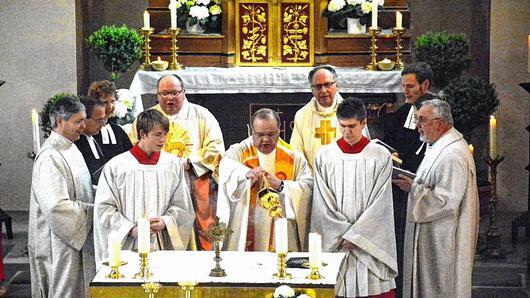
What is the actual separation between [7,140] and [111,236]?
6.17 m

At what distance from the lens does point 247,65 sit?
12820mm

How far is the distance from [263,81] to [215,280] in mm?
4694

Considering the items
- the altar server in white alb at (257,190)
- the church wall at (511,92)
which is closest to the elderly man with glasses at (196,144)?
the altar server in white alb at (257,190)

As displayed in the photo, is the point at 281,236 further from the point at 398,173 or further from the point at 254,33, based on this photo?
the point at 254,33

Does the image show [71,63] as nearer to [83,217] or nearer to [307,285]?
[83,217]

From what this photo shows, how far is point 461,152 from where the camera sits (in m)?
9.38

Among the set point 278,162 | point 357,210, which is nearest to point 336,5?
point 278,162

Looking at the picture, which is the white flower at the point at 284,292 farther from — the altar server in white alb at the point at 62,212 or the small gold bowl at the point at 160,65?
the small gold bowl at the point at 160,65

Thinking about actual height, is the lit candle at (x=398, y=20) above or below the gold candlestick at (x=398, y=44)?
above

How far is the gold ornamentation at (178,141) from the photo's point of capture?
34.1 feet

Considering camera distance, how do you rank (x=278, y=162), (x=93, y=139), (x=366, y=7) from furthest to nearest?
(x=366, y=7)
(x=93, y=139)
(x=278, y=162)

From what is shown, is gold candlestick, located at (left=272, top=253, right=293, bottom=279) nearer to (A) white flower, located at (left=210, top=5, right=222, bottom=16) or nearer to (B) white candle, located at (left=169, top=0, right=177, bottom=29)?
(B) white candle, located at (left=169, top=0, right=177, bottom=29)

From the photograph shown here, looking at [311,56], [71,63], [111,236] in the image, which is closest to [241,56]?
[311,56]

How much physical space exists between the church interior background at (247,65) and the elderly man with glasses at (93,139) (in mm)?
1587
